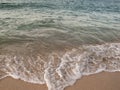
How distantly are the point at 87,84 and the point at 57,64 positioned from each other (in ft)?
2.95

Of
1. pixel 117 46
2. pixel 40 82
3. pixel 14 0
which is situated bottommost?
pixel 14 0

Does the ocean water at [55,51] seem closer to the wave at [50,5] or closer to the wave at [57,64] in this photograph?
the wave at [57,64]

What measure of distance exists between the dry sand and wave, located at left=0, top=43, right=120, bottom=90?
0.40 ft

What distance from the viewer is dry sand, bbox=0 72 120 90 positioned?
153 inches

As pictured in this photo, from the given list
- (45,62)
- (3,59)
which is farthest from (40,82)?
(3,59)

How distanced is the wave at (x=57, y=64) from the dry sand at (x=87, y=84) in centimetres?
12

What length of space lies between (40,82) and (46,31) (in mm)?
3228

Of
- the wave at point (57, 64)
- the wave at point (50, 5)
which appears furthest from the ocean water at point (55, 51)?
the wave at point (50, 5)

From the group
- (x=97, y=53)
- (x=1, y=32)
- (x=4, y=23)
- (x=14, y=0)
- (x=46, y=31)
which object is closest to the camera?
(x=97, y=53)

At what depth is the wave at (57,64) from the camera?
165 inches

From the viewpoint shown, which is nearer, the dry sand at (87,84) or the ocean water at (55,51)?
the dry sand at (87,84)

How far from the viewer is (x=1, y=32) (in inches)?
257

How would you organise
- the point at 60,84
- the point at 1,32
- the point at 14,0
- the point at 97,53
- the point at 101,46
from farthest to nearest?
the point at 14,0 < the point at 1,32 < the point at 101,46 < the point at 97,53 < the point at 60,84

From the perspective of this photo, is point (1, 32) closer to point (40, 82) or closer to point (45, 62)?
point (45, 62)
